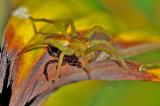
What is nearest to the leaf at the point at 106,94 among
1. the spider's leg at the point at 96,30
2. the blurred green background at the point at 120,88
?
the blurred green background at the point at 120,88

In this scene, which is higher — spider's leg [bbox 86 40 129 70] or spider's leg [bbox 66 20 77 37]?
spider's leg [bbox 66 20 77 37]

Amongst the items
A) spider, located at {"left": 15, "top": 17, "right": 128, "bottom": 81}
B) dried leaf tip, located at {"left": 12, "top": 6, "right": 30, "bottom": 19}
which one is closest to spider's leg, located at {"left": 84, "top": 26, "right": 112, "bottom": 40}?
spider, located at {"left": 15, "top": 17, "right": 128, "bottom": 81}

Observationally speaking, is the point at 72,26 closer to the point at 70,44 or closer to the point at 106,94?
the point at 70,44

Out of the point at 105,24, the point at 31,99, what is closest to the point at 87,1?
the point at 105,24

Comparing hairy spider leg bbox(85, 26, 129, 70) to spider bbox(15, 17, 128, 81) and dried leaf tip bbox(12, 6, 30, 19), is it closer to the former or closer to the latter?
spider bbox(15, 17, 128, 81)

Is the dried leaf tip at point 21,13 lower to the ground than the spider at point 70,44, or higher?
higher

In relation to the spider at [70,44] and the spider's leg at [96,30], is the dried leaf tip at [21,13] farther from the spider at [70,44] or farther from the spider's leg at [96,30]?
the spider's leg at [96,30]
